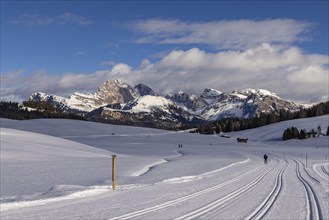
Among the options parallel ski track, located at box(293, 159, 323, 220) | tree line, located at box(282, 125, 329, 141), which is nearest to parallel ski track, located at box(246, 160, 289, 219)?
parallel ski track, located at box(293, 159, 323, 220)

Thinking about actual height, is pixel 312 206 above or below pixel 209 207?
below

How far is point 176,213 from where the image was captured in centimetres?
1176

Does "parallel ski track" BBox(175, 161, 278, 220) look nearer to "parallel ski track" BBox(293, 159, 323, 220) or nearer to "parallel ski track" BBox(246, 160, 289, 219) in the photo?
"parallel ski track" BBox(246, 160, 289, 219)

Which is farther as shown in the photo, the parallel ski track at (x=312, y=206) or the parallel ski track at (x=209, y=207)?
the parallel ski track at (x=312, y=206)

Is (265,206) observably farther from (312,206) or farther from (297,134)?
(297,134)

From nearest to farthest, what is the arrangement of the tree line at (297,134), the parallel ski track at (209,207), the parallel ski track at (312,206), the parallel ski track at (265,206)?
the parallel ski track at (209,207)
the parallel ski track at (265,206)
the parallel ski track at (312,206)
the tree line at (297,134)

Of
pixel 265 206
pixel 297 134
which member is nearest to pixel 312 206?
pixel 265 206

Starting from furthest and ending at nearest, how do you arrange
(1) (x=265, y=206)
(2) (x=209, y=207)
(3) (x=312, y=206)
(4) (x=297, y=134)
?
(4) (x=297, y=134) < (3) (x=312, y=206) < (1) (x=265, y=206) < (2) (x=209, y=207)

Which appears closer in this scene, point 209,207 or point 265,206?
point 209,207

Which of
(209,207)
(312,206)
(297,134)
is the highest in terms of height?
(209,207)

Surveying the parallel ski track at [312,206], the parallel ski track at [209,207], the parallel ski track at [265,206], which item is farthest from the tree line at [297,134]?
the parallel ski track at [209,207]

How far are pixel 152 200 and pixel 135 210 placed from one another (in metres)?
2.20

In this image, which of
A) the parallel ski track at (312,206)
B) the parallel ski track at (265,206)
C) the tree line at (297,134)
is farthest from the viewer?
the tree line at (297,134)

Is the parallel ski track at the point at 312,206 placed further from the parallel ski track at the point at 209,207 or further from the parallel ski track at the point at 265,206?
the parallel ski track at the point at 209,207
